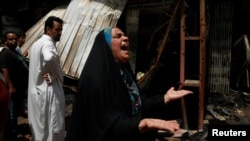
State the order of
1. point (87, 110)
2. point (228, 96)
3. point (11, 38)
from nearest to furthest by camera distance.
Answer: point (87, 110) → point (11, 38) → point (228, 96)

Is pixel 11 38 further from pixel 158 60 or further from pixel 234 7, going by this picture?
pixel 234 7

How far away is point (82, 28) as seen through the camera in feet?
21.2

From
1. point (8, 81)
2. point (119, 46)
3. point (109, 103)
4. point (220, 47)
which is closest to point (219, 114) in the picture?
point (220, 47)

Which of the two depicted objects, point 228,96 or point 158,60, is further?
point 228,96

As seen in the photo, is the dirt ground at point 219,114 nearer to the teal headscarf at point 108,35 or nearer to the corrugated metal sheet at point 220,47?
the corrugated metal sheet at point 220,47

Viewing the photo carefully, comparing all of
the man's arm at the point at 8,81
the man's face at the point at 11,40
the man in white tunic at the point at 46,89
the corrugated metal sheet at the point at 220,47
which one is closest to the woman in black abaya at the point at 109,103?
the man in white tunic at the point at 46,89

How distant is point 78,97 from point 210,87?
18.7ft

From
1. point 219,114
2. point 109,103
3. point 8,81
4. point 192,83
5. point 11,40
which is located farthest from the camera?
point 219,114

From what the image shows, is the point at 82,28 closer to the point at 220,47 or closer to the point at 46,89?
the point at 46,89

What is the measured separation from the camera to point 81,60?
620 centimetres

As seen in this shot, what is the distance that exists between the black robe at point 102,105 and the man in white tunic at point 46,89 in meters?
1.72

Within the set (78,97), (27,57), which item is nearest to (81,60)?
(27,57)

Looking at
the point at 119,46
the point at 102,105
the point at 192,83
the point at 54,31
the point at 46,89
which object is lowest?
the point at 192,83

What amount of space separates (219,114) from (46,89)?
3809 mm
